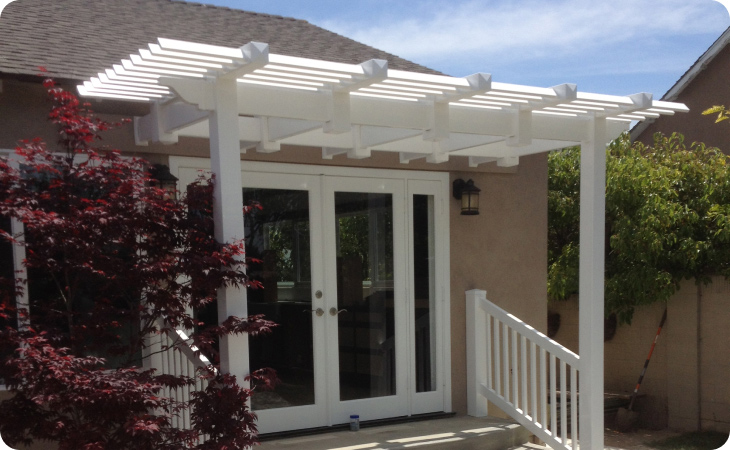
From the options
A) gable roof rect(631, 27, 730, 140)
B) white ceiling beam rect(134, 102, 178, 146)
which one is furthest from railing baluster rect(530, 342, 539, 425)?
gable roof rect(631, 27, 730, 140)

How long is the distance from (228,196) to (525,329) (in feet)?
9.97

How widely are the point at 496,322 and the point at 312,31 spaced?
3.63 m

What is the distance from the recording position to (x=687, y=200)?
336 inches

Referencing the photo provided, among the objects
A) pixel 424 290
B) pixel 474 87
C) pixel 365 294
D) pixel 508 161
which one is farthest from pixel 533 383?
pixel 474 87

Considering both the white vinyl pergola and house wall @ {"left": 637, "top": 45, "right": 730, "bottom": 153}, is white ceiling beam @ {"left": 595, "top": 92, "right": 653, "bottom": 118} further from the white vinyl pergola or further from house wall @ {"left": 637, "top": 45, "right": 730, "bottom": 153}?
house wall @ {"left": 637, "top": 45, "right": 730, "bottom": 153}

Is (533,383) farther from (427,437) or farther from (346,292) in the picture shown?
(346,292)

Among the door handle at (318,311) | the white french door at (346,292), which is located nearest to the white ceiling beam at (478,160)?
the white french door at (346,292)

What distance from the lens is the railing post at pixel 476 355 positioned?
6.47 metres

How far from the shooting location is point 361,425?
19.7ft

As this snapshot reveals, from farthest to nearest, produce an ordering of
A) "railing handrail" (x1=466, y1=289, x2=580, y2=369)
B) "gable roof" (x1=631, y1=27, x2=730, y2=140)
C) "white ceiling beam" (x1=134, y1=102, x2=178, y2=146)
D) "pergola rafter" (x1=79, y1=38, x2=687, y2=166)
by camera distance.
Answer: "gable roof" (x1=631, y1=27, x2=730, y2=140), "railing handrail" (x1=466, y1=289, x2=580, y2=369), "white ceiling beam" (x1=134, y1=102, x2=178, y2=146), "pergola rafter" (x1=79, y1=38, x2=687, y2=166)

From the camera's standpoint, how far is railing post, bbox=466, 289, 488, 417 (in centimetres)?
647

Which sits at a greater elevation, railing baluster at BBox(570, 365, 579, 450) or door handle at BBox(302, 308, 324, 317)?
door handle at BBox(302, 308, 324, 317)

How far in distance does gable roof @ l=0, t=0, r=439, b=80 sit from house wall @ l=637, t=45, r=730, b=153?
6773mm

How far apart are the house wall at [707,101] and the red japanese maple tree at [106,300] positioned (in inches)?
396
